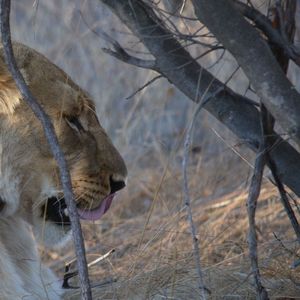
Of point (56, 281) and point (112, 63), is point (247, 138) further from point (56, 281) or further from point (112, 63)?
point (112, 63)

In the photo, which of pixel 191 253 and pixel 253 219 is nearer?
pixel 253 219

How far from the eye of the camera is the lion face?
2492mm

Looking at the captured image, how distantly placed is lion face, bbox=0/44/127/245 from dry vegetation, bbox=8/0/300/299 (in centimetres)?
19

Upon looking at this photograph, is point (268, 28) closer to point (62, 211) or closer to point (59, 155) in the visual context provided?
point (59, 155)

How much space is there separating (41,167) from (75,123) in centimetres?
18

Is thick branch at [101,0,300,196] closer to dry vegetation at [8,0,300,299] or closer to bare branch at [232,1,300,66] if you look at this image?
dry vegetation at [8,0,300,299]

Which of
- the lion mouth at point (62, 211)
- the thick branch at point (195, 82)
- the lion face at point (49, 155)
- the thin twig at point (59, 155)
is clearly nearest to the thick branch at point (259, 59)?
the thick branch at point (195, 82)

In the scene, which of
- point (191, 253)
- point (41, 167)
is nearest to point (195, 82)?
point (41, 167)

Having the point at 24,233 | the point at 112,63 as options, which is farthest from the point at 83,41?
the point at 24,233

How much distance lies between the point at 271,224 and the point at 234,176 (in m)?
1.00

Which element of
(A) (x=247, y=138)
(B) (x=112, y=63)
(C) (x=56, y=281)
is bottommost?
(C) (x=56, y=281)

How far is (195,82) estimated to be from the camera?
2.33m

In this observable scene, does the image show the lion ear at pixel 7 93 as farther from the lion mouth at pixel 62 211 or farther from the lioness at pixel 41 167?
the lion mouth at pixel 62 211

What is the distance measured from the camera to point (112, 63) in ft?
20.3
